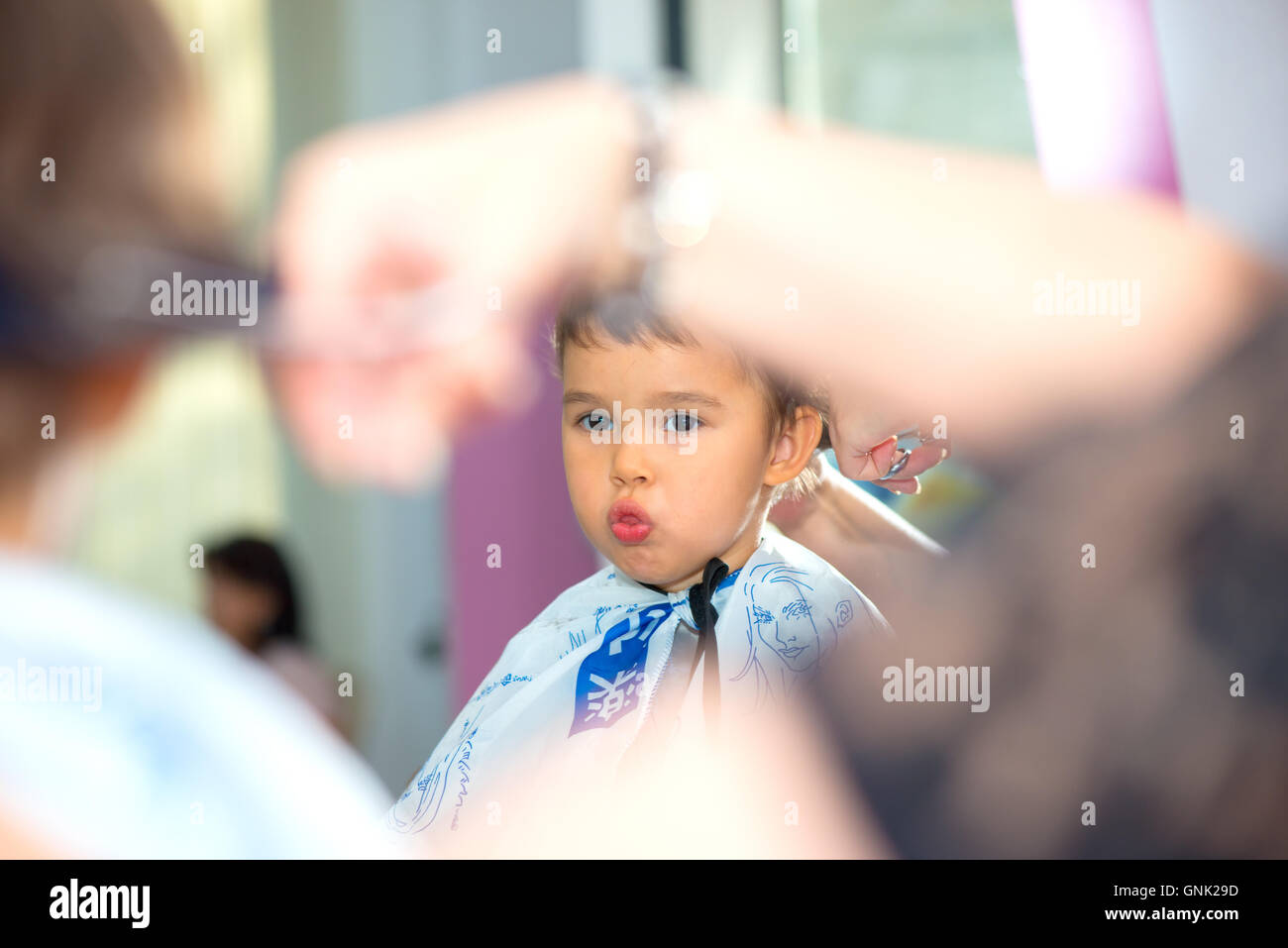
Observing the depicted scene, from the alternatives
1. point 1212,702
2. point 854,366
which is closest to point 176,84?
point 854,366

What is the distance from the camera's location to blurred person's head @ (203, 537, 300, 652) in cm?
100

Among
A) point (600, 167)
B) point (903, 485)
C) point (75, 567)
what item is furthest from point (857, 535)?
point (75, 567)

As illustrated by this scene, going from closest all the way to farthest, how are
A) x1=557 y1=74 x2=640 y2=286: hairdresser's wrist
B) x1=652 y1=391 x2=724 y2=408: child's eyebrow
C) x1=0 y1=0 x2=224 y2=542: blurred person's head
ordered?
x1=0 y1=0 x2=224 y2=542: blurred person's head < x1=652 y1=391 x2=724 y2=408: child's eyebrow < x1=557 y1=74 x2=640 y2=286: hairdresser's wrist

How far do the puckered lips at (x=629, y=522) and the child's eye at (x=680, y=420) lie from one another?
2.6 inches

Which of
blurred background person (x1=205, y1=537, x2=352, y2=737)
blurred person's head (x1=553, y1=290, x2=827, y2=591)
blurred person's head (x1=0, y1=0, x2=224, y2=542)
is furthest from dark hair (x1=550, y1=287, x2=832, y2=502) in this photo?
blurred background person (x1=205, y1=537, x2=352, y2=737)

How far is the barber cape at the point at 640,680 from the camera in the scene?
79cm

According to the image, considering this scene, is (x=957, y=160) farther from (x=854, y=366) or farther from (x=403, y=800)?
(x=403, y=800)

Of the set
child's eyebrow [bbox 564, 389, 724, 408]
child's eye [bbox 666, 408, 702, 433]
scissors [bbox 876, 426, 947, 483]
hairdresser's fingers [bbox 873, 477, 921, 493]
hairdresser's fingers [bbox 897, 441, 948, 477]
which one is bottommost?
hairdresser's fingers [bbox 873, 477, 921, 493]

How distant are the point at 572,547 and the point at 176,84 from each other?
0.57 metres

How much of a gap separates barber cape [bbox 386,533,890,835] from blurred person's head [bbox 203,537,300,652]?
0.88 ft

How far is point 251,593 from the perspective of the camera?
1074 millimetres

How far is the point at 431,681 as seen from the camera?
107 cm

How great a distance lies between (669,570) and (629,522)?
6 cm

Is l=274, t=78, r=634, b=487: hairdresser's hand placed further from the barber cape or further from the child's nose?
the barber cape
